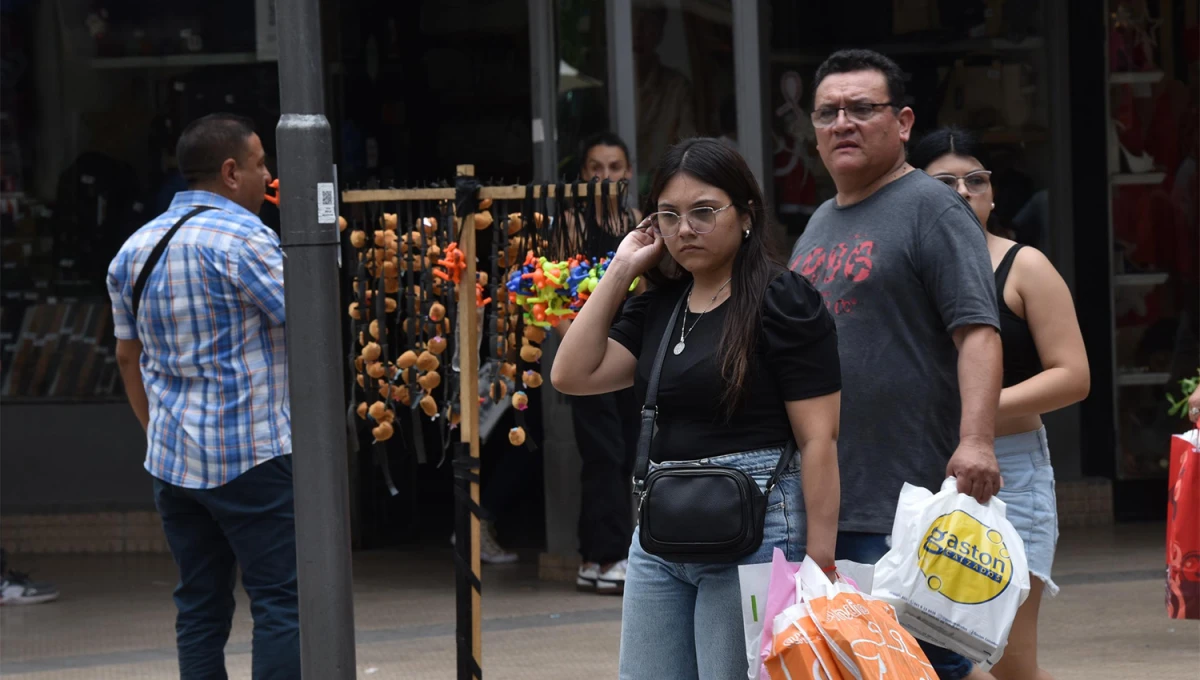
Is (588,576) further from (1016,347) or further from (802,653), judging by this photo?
(802,653)

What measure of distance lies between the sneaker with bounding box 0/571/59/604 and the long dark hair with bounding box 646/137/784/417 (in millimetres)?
5246

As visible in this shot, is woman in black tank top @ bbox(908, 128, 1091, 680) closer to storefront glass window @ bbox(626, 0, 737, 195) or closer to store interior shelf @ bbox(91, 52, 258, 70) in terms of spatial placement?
storefront glass window @ bbox(626, 0, 737, 195)

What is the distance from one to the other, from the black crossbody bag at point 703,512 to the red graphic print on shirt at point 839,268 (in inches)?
18.8

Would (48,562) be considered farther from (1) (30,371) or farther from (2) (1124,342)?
(2) (1124,342)

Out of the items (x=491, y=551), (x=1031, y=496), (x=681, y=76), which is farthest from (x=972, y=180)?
(x=491, y=551)

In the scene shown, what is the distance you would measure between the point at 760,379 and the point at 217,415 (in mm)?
2036

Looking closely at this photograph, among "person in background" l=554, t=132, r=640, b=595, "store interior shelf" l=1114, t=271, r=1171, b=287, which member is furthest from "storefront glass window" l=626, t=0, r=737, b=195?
"store interior shelf" l=1114, t=271, r=1171, b=287

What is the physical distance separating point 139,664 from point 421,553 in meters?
2.59

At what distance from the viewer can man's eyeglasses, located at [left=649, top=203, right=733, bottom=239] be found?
140 inches

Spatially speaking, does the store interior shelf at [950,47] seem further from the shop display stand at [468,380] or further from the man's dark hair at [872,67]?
the man's dark hair at [872,67]

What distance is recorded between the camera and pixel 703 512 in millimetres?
3387

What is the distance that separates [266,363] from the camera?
4.91 m

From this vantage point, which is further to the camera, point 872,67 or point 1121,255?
point 1121,255

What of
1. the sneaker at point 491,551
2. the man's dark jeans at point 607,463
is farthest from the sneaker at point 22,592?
the man's dark jeans at point 607,463
